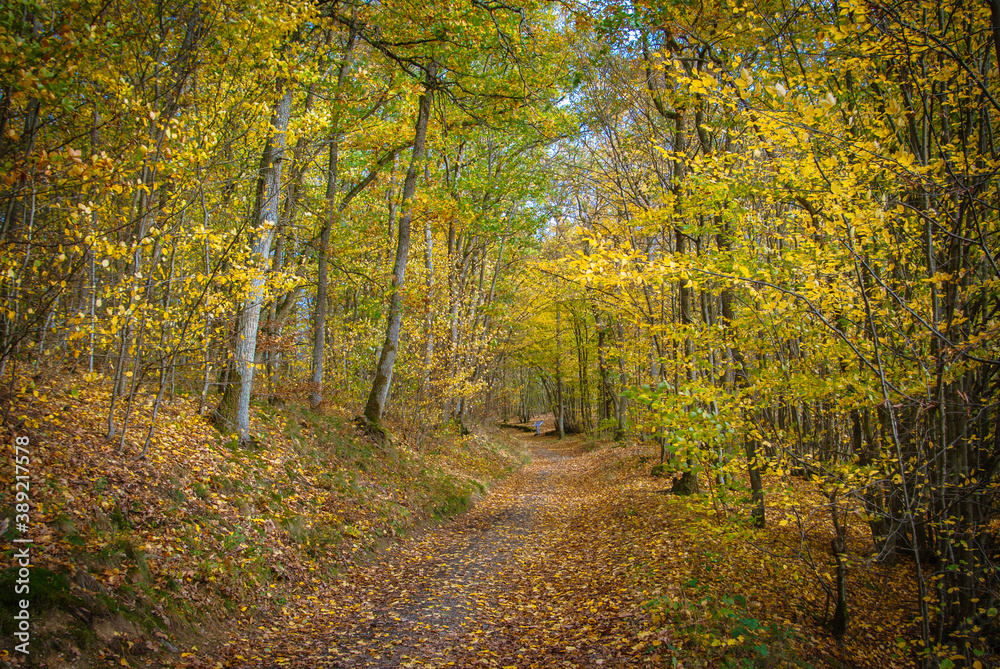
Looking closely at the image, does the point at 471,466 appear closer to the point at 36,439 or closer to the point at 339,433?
the point at 339,433

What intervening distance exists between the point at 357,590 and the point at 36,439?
12.6ft

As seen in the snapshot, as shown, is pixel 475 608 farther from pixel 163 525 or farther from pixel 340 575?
pixel 163 525

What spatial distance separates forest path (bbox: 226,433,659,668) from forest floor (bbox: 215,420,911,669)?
0.02 metres

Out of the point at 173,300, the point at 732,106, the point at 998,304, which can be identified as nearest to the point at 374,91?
the point at 173,300

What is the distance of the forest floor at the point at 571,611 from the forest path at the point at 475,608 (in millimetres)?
20

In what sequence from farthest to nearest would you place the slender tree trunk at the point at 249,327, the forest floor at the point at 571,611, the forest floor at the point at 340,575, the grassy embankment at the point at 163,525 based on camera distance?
the slender tree trunk at the point at 249,327
the forest floor at the point at 571,611
the forest floor at the point at 340,575
the grassy embankment at the point at 163,525

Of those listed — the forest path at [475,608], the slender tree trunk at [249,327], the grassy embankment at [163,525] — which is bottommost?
the forest path at [475,608]

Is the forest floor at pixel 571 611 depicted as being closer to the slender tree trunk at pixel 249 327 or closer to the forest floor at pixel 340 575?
the forest floor at pixel 340 575

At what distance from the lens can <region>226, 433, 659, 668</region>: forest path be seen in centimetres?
470

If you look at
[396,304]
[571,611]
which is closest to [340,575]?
[571,611]

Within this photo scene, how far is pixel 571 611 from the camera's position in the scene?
5.82 m

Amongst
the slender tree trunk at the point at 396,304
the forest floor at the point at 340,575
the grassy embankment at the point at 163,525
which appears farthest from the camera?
the slender tree trunk at the point at 396,304

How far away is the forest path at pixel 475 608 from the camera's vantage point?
15.4ft

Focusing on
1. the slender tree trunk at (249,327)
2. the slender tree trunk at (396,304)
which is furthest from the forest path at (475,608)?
the slender tree trunk at (396,304)
